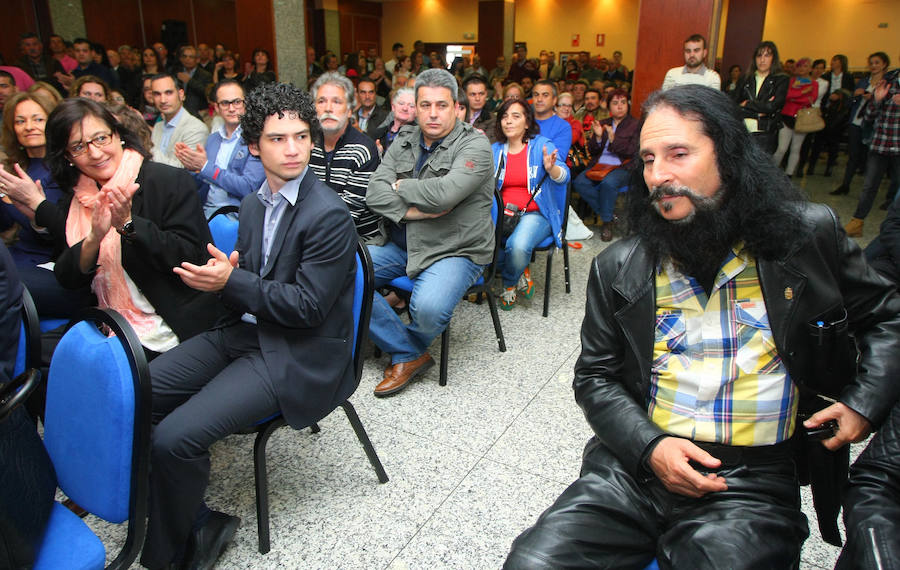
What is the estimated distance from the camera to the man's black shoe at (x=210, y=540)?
1.74 m

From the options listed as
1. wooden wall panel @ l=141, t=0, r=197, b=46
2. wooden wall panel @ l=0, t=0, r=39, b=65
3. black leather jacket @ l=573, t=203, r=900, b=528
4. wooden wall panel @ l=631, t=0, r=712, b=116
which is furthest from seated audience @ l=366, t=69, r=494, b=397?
wooden wall panel @ l=141, t=0, r=197, b=46

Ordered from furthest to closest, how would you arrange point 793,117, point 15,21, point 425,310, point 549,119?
point 15,21 < point 793,117 < point 549,119 < point 425,310

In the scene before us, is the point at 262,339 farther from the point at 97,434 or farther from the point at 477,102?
the point at 477,102

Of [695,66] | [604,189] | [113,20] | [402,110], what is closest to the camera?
[402,110]

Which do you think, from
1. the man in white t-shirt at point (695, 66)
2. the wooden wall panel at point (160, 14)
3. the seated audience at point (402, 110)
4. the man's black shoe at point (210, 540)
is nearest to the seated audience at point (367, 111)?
the seated audience at point (402, 110)

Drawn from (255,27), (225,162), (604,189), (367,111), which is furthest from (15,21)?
(604,189)

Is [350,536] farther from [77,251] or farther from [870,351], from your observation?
[870,351]

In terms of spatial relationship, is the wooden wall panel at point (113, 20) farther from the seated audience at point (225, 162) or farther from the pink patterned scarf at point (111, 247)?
the pink patterned scarf at point (111, 247)

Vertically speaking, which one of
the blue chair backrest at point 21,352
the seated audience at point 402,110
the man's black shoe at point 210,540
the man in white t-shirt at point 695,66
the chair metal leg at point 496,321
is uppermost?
the man in white t-shirt at point 695,66

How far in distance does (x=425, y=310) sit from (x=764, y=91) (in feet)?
15.9

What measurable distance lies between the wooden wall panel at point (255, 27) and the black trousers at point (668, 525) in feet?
26.6

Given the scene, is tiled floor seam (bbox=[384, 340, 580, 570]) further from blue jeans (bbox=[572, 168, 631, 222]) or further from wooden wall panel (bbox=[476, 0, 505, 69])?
wooden wall panel (bbox=[476, 0, 505, 69])

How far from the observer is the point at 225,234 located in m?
2.35

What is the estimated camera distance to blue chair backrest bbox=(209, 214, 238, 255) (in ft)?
7.67
